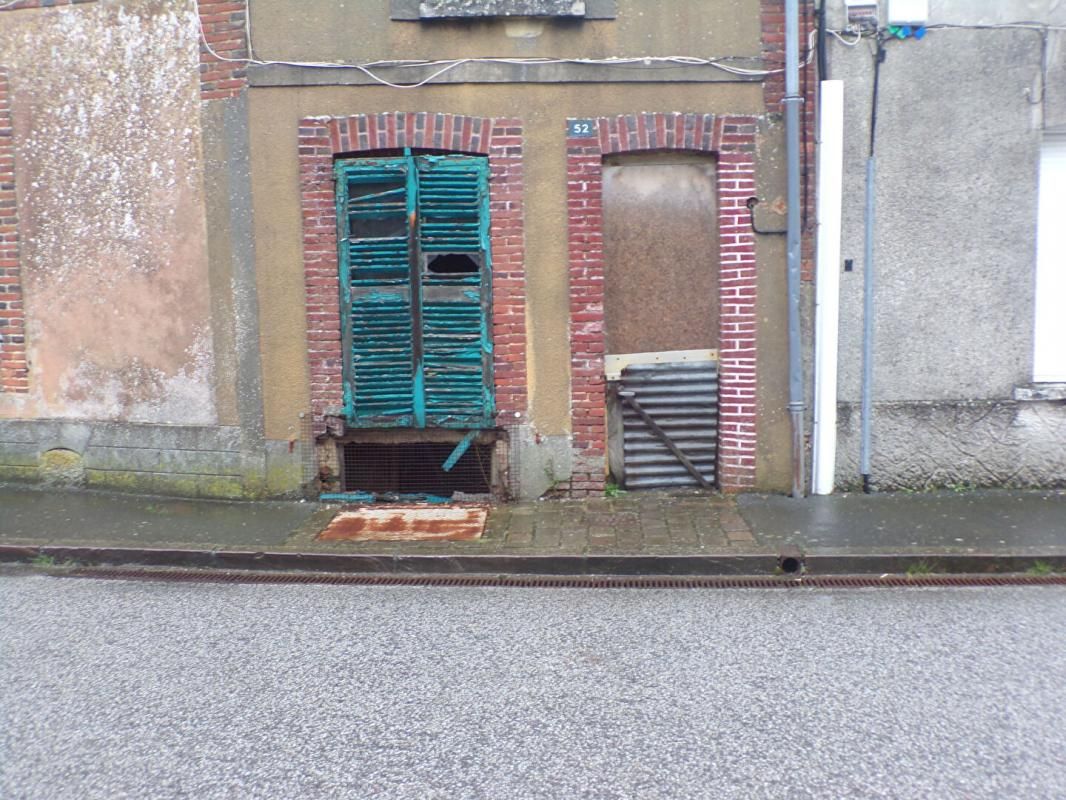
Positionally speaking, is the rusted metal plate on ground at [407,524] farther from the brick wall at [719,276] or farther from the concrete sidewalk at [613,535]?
the brick wall at [719,276]

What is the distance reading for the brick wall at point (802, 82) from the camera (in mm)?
7168

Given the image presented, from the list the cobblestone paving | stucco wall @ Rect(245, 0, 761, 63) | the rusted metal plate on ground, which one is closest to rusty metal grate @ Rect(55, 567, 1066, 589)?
the cobblestone paving

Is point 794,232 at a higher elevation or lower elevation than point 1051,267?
higher

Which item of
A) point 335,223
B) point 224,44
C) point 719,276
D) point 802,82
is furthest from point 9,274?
point 802,82

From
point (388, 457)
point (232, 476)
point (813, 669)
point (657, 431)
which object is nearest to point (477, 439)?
point (388, 457)

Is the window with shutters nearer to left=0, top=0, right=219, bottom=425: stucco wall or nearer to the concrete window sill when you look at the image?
left=0, top=0, right=219, bottom=425: stucco wall

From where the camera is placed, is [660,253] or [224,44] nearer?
[224,44]

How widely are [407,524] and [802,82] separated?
442 cm

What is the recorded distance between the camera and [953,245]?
7.31 meters

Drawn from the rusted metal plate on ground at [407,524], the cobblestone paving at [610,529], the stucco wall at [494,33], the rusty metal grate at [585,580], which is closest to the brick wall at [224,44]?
the stucco wall at [494,33]

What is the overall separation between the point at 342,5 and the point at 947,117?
463 centimetres

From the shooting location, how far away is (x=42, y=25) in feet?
24.9

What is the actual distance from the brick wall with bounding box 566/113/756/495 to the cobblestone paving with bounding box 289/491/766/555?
322 millimetres

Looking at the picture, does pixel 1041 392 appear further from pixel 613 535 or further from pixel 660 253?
pixel 613 535
